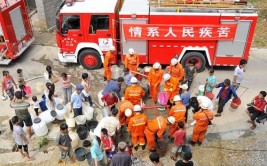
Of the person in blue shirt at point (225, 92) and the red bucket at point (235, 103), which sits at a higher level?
the person in blue shirt at point (225, 92)

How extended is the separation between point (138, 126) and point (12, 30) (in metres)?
7.25

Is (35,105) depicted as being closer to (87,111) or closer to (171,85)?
(87,111)

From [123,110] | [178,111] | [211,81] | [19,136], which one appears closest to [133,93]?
[123,110]

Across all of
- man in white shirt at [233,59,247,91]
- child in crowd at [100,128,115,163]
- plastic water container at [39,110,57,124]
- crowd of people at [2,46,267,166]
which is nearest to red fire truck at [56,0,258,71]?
crowd of people at [2,46,267,166]

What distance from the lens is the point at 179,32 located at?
10195 millimetres

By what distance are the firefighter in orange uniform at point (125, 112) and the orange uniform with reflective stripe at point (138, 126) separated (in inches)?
Answer: 11.5

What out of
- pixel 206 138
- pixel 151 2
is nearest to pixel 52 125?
pixel 206 138

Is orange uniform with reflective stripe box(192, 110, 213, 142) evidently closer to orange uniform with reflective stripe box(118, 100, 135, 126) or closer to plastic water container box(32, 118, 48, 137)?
orange uniform with reflective stripe box(118, 100, 135, 126)

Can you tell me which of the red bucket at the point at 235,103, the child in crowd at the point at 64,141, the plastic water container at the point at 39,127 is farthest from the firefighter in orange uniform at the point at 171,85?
the plastic water container at the point at 39,127

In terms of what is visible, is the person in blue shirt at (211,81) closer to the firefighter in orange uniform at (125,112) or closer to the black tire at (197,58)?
the black tire at (197,58)

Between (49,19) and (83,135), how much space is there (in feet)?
28.8

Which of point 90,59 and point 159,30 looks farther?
point 90,59

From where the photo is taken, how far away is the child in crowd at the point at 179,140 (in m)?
6.90

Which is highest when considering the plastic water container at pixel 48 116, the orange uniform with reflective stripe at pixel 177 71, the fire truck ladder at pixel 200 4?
the fire truck ladder at pixel 200 4
